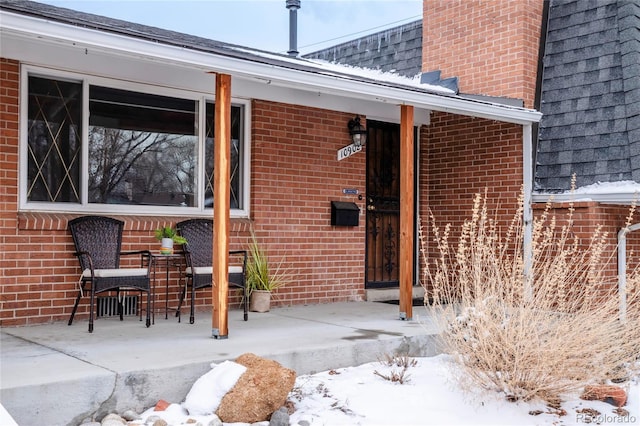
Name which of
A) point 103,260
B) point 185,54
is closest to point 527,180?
point 185,54

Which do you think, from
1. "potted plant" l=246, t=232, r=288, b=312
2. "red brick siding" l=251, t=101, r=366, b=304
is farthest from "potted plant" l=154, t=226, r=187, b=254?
"red brick siding" l=251, t=101, r=366, b=304

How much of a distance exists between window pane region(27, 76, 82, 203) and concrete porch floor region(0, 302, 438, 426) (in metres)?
1.21

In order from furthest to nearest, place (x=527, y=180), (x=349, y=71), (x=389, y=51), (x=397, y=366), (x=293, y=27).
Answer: (x=293, y=27) → (x=389, y=51) → (x=349, y=71) → (x=527, y=180) → (x=397, y=366)

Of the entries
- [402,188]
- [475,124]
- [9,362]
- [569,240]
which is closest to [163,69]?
[402,188]

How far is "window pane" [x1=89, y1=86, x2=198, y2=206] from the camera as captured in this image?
6.33m

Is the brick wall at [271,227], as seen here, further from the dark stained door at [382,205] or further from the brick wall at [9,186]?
the dark stained door at [382,205]

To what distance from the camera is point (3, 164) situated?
5.69m

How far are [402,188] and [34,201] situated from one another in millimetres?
3398

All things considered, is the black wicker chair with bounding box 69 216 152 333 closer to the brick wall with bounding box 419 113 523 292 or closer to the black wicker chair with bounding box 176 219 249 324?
the black wicker chair with bounding box 176 219 249 324

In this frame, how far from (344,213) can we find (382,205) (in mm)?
885

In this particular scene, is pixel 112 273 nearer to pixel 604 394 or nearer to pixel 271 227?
pixel 271 227

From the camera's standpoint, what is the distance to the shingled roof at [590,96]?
24.1 ft

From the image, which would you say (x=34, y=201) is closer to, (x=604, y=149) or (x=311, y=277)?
(x=311, y=277)

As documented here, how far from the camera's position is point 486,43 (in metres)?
8.66
